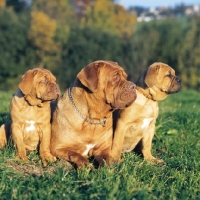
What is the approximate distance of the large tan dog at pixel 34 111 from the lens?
15.4 feet

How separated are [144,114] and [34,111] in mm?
1418

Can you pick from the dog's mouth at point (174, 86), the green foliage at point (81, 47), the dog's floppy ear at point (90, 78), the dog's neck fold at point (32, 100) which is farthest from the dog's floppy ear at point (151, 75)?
the green foliage at point (81, 47)

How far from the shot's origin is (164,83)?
17.5 feet

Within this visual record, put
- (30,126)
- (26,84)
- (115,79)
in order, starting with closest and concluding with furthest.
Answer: (115,79), (26,84), (30,126)

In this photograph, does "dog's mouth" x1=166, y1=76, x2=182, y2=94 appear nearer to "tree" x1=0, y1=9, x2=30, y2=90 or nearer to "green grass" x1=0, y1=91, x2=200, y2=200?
"green grass" x1=0, y1=91, x2=200, y2=200

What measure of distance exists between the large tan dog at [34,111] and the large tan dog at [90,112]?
16 cm

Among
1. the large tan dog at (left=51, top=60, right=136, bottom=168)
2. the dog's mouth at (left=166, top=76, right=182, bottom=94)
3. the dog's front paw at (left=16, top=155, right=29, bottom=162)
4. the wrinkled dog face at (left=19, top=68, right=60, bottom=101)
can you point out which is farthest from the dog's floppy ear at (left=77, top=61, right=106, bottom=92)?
the dog's mouth at (left=166, top=76, right=182, bottom=94)

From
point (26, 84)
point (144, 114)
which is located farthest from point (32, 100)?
point (144, 114)

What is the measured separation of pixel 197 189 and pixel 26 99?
2.28m

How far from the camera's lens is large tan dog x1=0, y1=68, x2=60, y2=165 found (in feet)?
15.4

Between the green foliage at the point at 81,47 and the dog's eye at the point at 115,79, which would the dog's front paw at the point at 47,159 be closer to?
the dog's eye at the point at 115,79

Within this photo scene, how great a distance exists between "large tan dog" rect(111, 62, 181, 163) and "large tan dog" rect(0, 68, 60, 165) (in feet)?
2.94

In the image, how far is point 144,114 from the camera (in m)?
5.13

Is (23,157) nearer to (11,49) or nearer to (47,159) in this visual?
(47,159)
